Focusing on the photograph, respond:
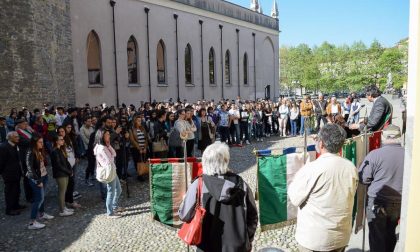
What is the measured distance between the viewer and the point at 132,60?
26.5m

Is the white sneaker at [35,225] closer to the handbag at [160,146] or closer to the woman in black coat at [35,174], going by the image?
the woman in black coat at [35,174]

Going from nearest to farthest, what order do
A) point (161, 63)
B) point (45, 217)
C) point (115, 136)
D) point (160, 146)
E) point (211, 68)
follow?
point (45, 217), point (115, 136), point (160, 146), point (161, 63), point (211, 68)

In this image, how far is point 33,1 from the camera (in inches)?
687

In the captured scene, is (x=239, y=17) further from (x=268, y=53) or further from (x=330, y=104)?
(x=330, y=104)

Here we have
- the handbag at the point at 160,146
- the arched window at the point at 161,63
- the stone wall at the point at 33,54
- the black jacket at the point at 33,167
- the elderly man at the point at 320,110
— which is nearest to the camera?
the black jacket at the point at 33,167

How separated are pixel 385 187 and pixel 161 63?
26292 millimetres

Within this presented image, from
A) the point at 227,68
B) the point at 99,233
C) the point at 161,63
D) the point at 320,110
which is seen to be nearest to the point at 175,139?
the point at 99,233

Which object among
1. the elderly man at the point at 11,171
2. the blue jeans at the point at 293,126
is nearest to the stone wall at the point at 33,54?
the elderly man at the point at 11,171

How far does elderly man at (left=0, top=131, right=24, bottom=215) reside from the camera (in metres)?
7.82

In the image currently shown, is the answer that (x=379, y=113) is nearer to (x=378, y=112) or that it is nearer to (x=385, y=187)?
(x=378, y=112)

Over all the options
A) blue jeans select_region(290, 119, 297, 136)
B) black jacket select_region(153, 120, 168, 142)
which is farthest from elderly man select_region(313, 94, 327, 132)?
black jacket select_region(153, 120, 168, 142)

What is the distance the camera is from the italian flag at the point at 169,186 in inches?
232

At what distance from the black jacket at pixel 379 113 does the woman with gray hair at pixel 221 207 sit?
5.06 metres

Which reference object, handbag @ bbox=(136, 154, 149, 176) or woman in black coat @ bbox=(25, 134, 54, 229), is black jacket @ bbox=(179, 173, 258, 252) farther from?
handbag @ bbox=(136, 154, 149, 176)
